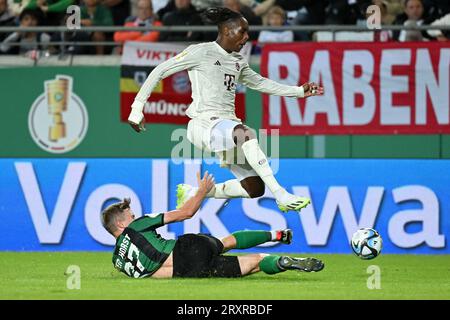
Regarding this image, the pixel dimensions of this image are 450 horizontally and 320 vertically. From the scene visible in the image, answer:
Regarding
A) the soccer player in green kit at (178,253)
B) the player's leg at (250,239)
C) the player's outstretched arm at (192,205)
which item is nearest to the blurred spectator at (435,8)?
the player's leg at (250,239)

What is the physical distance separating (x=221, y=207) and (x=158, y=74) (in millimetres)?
4107

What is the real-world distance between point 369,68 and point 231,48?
379 centimetres

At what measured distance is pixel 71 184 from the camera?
1549 centimetres

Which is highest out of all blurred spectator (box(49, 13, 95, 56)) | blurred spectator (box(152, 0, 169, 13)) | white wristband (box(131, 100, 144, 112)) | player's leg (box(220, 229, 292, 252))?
blurred spectator (box(152, 0, 169, 13))

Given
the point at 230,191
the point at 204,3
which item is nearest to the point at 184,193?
the point at 230,191

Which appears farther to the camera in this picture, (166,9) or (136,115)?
(166,9)

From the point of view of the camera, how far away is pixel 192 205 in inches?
416

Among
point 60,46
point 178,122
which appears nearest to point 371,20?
point 178,122

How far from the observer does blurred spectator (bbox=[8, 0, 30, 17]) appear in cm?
1756

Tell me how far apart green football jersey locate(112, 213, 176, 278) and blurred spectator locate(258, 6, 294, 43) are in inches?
234

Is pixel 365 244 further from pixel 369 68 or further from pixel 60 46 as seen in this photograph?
pixel 60 46

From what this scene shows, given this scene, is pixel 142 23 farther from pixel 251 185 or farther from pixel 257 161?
pixel 257 161

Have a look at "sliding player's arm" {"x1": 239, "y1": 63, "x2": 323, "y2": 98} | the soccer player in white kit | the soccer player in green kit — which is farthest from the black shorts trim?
"sliding player's arm" {"x1": 239, "y1": 63, "x2": 323, "y2": 98}

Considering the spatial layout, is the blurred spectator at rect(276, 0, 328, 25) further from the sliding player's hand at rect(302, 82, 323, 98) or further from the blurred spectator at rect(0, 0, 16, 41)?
the sliding player's hand at rect(302, 82, 323, 98)
